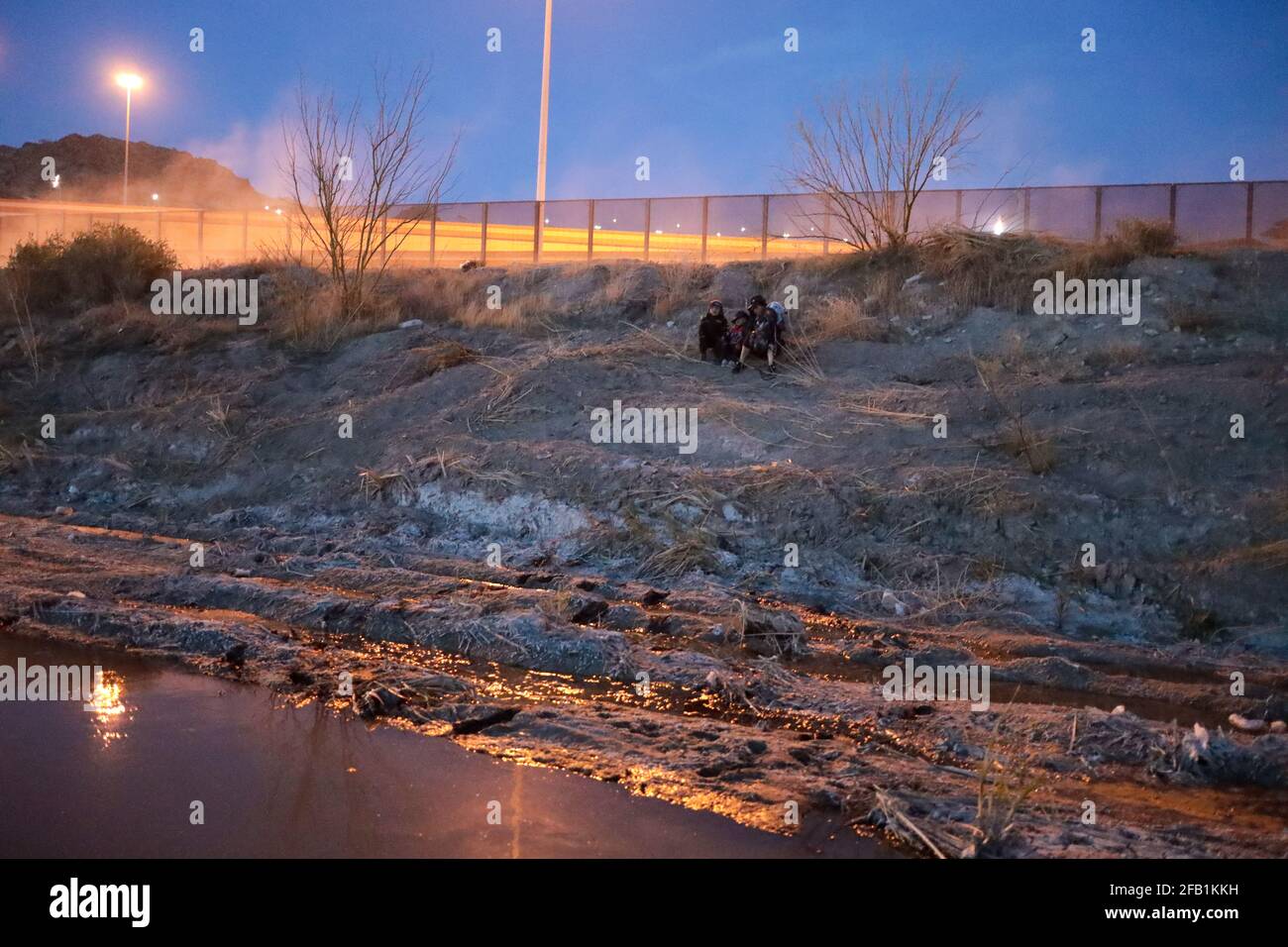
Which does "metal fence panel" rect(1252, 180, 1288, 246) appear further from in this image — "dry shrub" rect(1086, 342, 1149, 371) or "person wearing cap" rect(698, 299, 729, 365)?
"person wearing cap" rect(698, 299, 729, 365)

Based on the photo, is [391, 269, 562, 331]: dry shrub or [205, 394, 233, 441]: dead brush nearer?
[205, 394, 233, 441]: dead brush

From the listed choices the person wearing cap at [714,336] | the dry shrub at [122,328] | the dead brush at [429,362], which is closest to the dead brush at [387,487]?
the dead brush at [429,362]

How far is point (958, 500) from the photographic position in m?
10.3

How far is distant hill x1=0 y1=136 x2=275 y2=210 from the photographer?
246 feet

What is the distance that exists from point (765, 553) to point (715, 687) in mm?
3663

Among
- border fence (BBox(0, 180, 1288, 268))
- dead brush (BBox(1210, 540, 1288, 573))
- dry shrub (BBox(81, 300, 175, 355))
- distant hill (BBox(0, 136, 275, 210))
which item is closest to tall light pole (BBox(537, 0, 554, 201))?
border fence (BBox(0, 180, 1288, 268))

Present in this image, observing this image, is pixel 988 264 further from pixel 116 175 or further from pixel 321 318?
pixel 116 175

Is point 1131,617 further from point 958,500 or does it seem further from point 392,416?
point 392,416

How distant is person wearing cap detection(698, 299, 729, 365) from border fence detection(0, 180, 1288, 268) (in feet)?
19.2

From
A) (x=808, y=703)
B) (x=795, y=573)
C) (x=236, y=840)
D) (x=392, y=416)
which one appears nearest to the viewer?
(x=236, y=840)

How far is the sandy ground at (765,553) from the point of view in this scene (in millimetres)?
5625

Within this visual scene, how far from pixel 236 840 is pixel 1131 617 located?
706 cm

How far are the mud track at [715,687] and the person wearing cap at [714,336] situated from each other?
576 cm

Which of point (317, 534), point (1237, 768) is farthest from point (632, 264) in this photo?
point (1237, 768)
